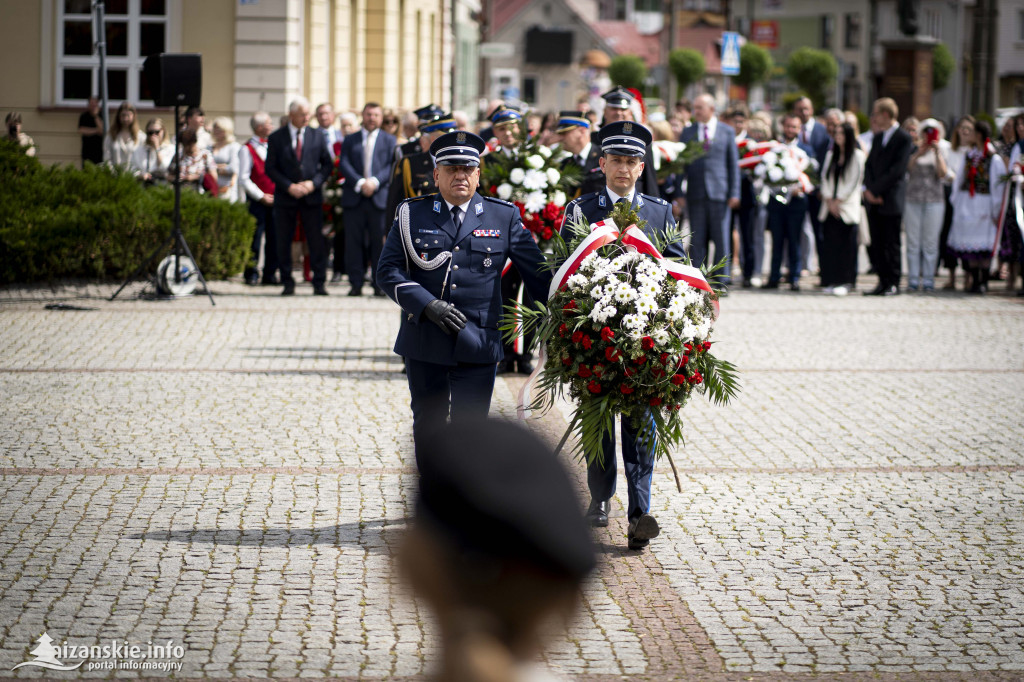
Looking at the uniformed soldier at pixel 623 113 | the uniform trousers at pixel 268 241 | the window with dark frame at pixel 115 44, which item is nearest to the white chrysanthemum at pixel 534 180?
the uniformed soldier at pixel 623 113

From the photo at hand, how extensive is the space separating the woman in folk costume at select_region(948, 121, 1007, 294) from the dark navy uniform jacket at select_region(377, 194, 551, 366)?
12483 millimetres

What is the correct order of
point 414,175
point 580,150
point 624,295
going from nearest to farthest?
point 624,295 → point 580,150 → point 414,175

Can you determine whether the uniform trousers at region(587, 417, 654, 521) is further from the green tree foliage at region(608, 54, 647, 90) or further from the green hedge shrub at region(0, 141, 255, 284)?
the green tree foliage at region(608, 54, 647, 90)

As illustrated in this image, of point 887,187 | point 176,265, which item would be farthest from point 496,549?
point 887,187

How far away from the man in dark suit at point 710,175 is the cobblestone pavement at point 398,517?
13.9 feet

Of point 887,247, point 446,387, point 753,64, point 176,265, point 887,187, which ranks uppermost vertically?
point 753,64

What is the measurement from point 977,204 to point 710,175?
3.76m

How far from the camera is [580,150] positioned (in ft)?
37.8

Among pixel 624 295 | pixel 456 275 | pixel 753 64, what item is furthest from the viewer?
pixel 753 64

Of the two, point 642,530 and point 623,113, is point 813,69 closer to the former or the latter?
point 623,113

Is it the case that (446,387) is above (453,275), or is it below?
below

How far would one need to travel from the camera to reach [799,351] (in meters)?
12.8

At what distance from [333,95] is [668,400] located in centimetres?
2265

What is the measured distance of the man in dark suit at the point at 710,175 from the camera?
1686cm
